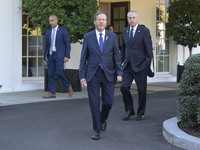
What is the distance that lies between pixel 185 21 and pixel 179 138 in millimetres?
10127

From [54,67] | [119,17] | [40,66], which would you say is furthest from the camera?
[119,17]

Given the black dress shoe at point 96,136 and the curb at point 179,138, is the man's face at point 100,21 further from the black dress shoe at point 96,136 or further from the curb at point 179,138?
the curb at point 179,138

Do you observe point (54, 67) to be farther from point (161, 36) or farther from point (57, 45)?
point (161, 36)

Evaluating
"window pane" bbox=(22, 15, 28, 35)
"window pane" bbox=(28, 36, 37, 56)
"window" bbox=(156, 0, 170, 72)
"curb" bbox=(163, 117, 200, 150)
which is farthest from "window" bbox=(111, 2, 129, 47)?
"curb" bbox=(163, 117, 200, 150)

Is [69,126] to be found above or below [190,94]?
below

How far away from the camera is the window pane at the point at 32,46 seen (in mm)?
12859

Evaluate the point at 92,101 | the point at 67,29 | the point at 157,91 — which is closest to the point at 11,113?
the point at 92,101

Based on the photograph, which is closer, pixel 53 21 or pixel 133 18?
pixel 133 18

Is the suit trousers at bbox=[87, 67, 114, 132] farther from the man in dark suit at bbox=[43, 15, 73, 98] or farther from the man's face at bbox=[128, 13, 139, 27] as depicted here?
the man in dark suit at bbox=[43, 15, 73, 98]

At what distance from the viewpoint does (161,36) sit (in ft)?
54.2

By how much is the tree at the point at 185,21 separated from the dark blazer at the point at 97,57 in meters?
9.19

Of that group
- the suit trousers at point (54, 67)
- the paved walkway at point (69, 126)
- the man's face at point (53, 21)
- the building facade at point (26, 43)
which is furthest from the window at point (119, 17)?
the man's face at point (53, 21)

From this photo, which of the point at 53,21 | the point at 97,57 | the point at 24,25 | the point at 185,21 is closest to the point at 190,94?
the point at 97,57

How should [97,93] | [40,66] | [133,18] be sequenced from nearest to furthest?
[97,93] → [133,18] → [40,66]
